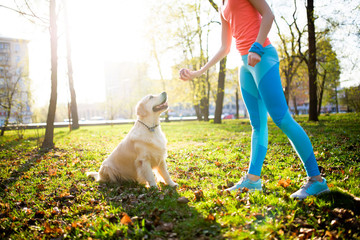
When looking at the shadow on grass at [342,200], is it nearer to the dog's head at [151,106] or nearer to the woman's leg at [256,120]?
the woman's leg at [256,120]

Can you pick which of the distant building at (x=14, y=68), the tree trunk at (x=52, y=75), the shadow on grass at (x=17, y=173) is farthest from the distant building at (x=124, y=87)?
the shadow on grass at (x=17, y=173)

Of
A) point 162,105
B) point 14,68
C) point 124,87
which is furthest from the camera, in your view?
point 124,87

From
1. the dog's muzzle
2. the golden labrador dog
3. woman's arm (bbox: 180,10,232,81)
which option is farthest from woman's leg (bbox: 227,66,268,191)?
the dog's muzzle

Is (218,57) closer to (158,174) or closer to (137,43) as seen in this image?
(158,174)

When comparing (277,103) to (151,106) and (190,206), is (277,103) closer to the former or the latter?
(190,206)

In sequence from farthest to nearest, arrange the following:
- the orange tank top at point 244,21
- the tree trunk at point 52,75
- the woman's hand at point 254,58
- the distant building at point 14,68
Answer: the distant building at point 14,68, the tree trunk at point 52,75, the orange tank top at point 244,21, the woman's hand at point 254,58

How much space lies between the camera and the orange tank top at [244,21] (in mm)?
2793

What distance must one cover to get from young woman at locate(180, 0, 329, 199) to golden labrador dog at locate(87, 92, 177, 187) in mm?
1462

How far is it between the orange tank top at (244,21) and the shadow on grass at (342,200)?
1.76 meters

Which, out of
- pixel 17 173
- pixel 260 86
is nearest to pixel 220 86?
pixel 17 173

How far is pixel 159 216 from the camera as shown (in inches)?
102

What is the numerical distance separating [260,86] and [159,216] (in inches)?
71.4

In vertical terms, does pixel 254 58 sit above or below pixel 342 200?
above

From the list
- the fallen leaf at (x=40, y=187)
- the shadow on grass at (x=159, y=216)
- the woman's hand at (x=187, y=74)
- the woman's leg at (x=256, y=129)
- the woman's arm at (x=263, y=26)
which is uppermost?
the woman's arm at (x=263, y=26)
